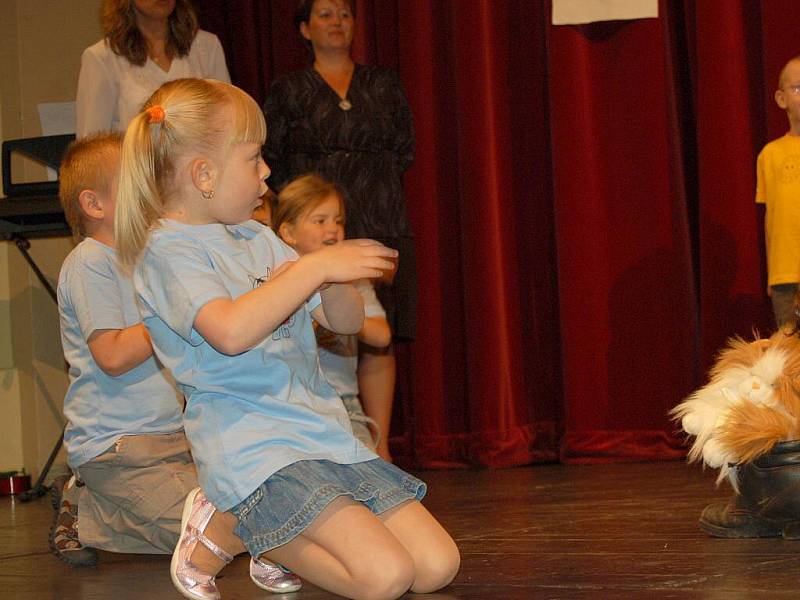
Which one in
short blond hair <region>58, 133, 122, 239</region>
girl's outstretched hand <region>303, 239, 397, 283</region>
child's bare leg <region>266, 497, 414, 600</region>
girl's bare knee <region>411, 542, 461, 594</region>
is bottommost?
girl's bare knee <region>411, 542, 461, 594</region>

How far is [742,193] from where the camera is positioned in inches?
122

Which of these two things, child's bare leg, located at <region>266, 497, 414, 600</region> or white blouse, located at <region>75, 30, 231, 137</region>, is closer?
child's bare leg, located at <region>266, 497, 414, 600</region>

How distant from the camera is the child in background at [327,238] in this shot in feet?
8.99

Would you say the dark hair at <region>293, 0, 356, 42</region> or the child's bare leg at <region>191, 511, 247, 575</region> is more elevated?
the dark hair at <region>293, 0, 356, 42</region>

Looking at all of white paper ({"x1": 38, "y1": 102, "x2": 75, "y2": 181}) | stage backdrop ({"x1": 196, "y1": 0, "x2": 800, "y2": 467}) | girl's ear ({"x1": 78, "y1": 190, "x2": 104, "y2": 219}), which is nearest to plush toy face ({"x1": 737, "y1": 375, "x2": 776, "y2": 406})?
girl's ear ({"x1": 78, "y1": 190, "x2": 104, "y2": 219})

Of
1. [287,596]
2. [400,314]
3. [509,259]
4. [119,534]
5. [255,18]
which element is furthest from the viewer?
[255,18]

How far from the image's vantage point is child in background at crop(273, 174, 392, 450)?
8.99 ft

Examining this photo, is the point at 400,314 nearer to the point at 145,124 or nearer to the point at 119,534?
the point at 119,534

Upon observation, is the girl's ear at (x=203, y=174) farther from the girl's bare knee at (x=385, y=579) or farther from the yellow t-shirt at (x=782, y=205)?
the yellow t-shirt at (x=782, y=205)

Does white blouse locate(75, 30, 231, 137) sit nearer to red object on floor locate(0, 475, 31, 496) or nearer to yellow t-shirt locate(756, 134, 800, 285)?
red object on floor locate(0, 475, 31, 496)

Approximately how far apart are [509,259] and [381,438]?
787 millimetres

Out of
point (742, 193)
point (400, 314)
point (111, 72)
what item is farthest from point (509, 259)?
point (111, 72)

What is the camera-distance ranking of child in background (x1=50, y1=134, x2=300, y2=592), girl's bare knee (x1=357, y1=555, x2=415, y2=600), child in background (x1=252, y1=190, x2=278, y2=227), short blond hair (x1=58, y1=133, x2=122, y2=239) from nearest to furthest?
girl's bare knee (x1=357, y1=555, x2=415, y2=600) < child in background (x1=50, y1=134, x2=300, y2=592) < short blond hair (x1=58, y1=133, x2=122, y2=239) < child in background (x1=252, y1=190, x2=278, y2=227)

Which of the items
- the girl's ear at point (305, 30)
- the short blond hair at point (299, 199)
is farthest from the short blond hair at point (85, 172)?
the girl's ear at point (305, 30)
